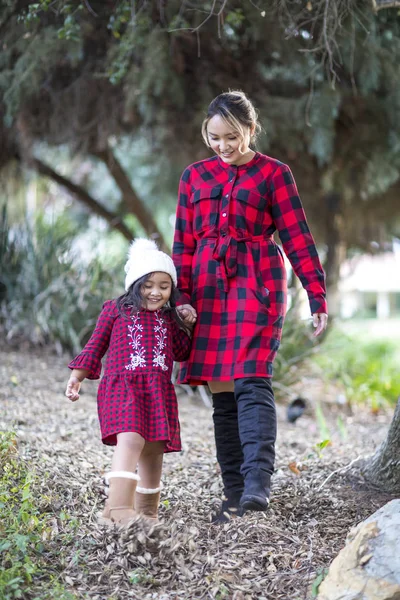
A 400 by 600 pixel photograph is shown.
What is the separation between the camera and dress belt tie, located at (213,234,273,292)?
2.48m

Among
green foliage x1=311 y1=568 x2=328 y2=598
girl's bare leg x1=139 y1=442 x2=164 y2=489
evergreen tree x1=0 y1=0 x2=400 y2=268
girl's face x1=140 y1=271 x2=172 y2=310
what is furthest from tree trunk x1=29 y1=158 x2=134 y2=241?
green foliage x1=311 y1=568 x2=328 y2=598

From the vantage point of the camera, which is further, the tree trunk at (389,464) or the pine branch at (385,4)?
the pine branch at (385,4)

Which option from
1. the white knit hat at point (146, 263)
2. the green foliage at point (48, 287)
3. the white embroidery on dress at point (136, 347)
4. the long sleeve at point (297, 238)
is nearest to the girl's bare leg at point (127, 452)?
the white embroidery on dress at point (136, 347)

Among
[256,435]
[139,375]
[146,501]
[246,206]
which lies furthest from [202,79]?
[146,501]

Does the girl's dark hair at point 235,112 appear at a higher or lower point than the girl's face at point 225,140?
Result: higher

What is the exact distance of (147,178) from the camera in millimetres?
7312

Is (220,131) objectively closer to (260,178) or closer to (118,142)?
(260,178)

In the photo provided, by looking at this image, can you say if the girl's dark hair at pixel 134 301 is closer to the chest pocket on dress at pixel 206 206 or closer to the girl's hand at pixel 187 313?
the girl's hand at pixel 187 313

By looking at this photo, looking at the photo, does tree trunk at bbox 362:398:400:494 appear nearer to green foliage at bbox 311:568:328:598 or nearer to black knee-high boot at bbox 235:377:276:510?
black knee-high boot at bbox 235:377:276:510

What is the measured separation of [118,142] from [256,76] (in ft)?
3.83

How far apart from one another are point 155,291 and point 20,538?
2.98ft

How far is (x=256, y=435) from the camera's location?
92.7 inches

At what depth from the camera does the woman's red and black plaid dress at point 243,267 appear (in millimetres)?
2455

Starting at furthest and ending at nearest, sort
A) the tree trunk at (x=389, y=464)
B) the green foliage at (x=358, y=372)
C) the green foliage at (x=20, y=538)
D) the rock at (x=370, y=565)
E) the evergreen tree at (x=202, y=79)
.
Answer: the green foliage at (x=358, y=372)
the evergreen tree at (x=202, y=79)
the tree trunk at (x=389, y=464)
the green foliage at (x=20, y=538)
the rock at (x=370, y=565)
